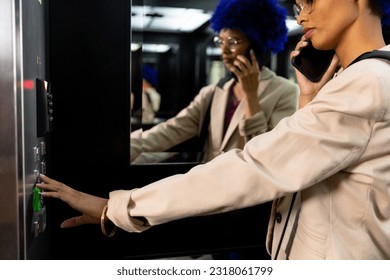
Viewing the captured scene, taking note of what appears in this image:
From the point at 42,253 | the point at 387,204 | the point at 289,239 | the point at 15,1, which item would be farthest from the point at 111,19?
→ the point at 387,204

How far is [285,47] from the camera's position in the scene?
5.57 feet

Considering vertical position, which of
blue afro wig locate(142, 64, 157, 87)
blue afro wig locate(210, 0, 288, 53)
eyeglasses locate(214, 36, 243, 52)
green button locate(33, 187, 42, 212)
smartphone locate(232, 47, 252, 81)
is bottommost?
green button locate(33, 187, 42, 212)

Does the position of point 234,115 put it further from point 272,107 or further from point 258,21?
point 258,21

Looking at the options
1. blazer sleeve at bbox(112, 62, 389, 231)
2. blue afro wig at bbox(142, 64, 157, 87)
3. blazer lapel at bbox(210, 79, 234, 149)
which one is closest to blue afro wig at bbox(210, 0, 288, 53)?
blazer lapel at bbox(210, 79, 234, 149)

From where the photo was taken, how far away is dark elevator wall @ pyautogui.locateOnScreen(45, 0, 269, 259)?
1303mm

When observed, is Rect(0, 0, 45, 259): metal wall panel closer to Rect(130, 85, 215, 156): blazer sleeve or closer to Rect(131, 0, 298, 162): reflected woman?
Rect(130, 85, 215, 156): blazer sleeve

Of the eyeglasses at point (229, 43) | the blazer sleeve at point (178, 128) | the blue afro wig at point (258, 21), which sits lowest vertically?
the blazer sleeve at point (178, 128)

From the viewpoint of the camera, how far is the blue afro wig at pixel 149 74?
1.47m

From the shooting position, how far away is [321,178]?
0.81 m

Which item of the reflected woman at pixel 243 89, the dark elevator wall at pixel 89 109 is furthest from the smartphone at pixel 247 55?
the dark elevator wall at pixel 89 109

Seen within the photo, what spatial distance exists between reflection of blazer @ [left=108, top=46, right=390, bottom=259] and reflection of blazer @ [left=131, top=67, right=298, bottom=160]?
73 centimetres

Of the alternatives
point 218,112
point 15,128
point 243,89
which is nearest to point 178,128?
point 218,112

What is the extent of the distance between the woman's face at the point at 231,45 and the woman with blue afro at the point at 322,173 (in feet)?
2.20

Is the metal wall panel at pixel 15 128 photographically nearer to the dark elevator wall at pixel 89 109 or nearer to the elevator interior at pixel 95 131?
the elevator interior at pixel 95 131
